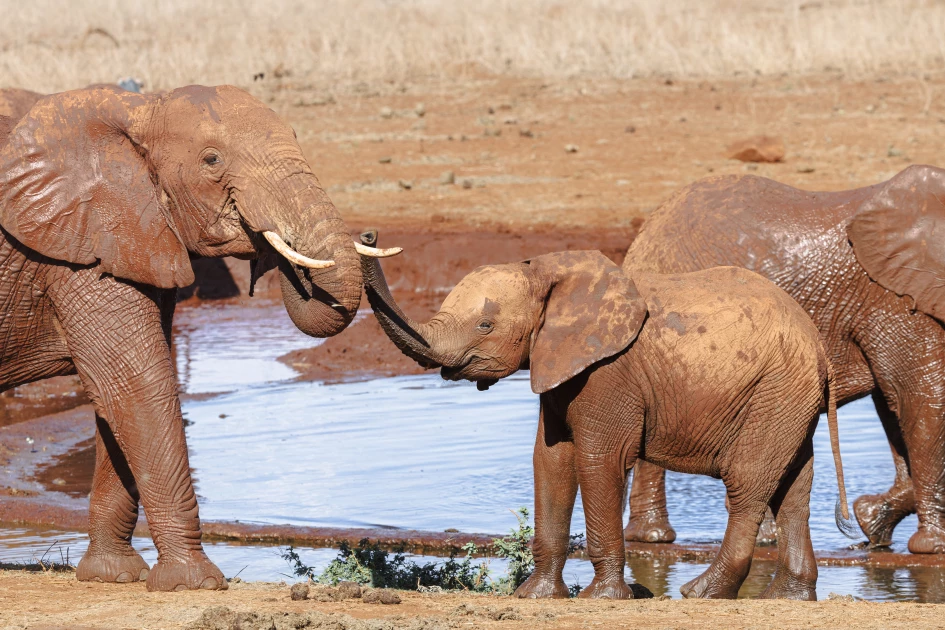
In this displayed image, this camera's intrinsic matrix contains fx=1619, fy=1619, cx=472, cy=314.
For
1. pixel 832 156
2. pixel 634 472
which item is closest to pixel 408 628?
pixel 634 472

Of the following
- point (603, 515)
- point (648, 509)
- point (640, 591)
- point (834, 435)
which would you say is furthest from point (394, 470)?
point (834, 435)

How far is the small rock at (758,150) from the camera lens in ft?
58.2

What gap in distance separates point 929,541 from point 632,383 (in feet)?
8.12

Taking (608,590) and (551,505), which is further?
(551,505)

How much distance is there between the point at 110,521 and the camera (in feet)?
21.8

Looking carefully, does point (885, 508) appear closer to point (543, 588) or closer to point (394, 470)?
point (543, 588)

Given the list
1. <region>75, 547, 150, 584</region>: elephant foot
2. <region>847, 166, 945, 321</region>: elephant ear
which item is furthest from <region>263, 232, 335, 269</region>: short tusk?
<region>847, 166, 945, 321</region>: elephant ear

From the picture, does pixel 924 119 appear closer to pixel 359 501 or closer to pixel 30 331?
pixel 359 501

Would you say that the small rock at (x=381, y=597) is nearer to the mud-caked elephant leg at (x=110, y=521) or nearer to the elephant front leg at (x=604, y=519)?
the elephant front leg at (x=604, y=519)

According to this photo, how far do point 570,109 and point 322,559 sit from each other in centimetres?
1382

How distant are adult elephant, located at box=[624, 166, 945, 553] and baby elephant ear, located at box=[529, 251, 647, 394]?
1862mm

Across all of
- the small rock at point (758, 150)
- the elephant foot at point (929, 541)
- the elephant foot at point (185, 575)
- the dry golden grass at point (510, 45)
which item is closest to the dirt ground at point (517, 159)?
the small rock at point (758, 150)

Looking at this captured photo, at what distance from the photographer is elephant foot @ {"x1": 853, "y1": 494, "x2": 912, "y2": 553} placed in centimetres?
855

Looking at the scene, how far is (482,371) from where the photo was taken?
6648 mm
